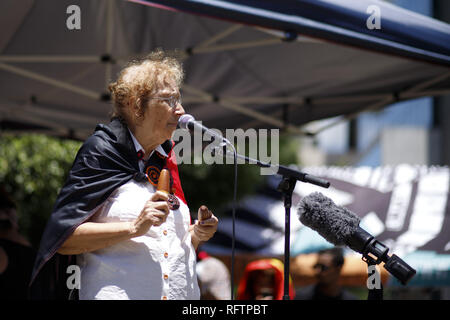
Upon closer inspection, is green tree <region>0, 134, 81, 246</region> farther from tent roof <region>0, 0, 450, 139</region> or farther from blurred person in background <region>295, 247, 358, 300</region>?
blurred person in background <region>295, 247, 358, 300</region>

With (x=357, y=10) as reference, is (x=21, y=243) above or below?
below

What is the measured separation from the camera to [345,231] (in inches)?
83.7

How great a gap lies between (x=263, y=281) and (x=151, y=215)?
2522 millimetres

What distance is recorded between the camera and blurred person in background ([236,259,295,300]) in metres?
4.07

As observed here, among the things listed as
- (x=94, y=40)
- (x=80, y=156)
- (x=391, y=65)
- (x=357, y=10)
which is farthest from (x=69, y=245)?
(x=391, y=65)

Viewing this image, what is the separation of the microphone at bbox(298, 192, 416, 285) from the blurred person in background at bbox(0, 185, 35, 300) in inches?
89.2

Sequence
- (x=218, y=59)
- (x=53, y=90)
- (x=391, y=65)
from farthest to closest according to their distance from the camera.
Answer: (x=53, y=90) < (x=218, y=59) < (x=391, y=65)

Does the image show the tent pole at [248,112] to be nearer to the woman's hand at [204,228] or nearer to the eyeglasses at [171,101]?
the eyeglasses at [171,101]

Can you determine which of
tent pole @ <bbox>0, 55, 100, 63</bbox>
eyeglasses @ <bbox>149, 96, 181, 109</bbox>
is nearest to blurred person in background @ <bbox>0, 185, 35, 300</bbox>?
tent pole @ <bbox>0, 55, 100, 63</bbox>

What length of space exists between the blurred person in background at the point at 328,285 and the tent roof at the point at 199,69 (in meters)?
1.55

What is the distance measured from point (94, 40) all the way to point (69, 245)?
114 inches

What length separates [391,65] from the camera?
4.26 meters
